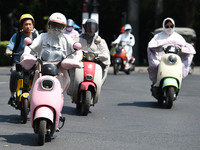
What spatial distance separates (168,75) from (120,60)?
11028mm

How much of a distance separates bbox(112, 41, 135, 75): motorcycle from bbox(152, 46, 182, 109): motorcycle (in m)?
10.3

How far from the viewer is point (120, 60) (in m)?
23.4

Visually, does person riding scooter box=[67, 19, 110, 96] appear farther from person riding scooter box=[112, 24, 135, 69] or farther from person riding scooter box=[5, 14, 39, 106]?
person riding scooter box=[112, 24, 135, 69]

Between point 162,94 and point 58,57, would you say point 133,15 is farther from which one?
point 58,57

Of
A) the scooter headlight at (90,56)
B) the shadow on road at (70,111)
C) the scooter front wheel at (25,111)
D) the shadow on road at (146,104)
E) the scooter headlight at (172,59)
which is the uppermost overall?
the scooter headlight at (90,56)

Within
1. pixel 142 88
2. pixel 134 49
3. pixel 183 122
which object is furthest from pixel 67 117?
pixel 134 49

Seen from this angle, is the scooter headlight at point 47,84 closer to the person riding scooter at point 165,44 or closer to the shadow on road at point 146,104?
the shadow on road at point 146,104

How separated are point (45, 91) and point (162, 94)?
5118mm

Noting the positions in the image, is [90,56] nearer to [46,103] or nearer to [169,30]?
[169,30]

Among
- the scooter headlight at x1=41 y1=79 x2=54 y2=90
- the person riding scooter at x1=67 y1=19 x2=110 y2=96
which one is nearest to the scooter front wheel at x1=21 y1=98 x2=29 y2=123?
the scooter headlight at x1=41 y1=79 x2=54 y2=90

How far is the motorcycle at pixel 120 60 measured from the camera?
23078 millimetres

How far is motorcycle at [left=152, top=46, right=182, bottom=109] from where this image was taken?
40.2 feet

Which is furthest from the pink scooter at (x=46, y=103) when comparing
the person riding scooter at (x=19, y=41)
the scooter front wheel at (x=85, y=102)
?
the scooter front wheel at (x=85, y=102)

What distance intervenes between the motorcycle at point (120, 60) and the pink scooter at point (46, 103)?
15126mm
